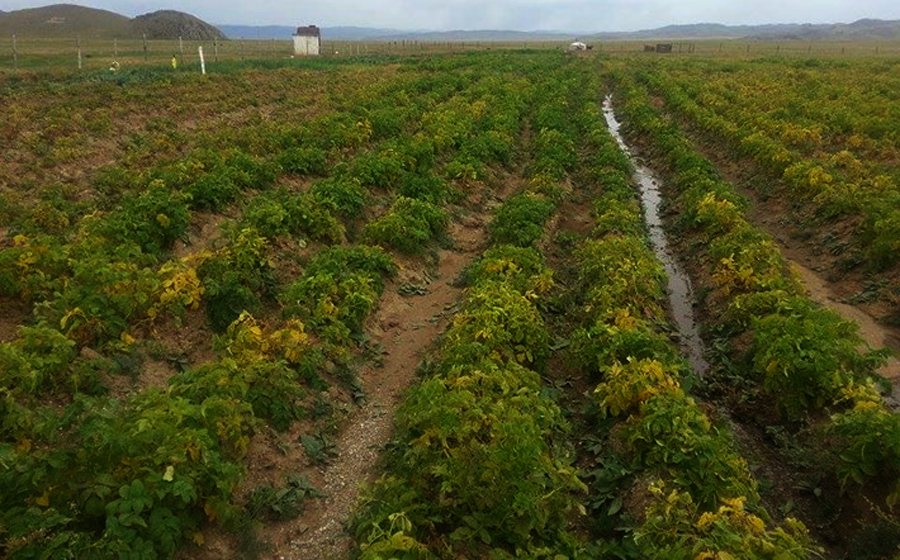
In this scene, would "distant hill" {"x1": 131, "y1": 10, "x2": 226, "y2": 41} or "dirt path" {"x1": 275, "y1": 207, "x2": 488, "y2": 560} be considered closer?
"dirt path" {"x1": 275, "y1": 207, "x2": 488, "y2": 560}

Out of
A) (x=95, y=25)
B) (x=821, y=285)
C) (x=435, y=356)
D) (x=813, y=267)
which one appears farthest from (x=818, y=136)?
(x=95, y=25)

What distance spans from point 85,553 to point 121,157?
15.9m

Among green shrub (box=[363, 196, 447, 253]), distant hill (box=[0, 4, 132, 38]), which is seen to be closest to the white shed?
green shrub (box=[363, 196, 447, 253])

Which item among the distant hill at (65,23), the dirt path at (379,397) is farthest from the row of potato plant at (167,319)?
the distant hill at (65,23)

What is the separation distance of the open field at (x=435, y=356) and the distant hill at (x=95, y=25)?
11877cm

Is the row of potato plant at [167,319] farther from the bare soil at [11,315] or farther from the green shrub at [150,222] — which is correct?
the bare soil at [11,315]

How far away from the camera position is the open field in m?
5.38

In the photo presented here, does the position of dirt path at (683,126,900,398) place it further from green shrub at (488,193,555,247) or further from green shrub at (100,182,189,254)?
green shrub at (100,182,189,254)

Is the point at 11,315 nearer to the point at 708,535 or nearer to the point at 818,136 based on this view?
the point at 708,535

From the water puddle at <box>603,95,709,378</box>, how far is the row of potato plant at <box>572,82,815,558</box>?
1.89 feet

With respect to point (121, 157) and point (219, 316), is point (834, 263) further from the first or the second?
point (121, 157)

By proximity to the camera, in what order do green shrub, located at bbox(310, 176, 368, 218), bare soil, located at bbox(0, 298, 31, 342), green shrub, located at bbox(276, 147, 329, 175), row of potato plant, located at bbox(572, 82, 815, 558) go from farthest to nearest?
green shrub, located at bbox(276, 147, 329, 175)
green shrub, located at bbox(310, 176, 368, 218)
bare soil, located at bbox(0, 298, 31, 342)
row of potato plant, located at bbox(572, 82, 815, 558)

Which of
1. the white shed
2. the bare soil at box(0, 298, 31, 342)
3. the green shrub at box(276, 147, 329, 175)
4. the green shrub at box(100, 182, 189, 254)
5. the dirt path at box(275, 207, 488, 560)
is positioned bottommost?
the dirt path at box(275, 207, 488, 560)

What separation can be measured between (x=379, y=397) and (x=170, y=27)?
133503 mm
